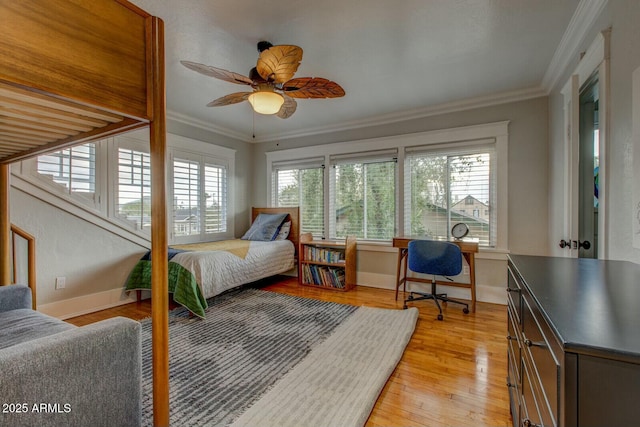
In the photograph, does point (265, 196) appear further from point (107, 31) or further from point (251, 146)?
point (107, 31)

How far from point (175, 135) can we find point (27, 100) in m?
3.12

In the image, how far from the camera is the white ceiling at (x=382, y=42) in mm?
1826

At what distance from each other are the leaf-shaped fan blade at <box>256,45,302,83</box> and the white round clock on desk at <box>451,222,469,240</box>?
2466 mm

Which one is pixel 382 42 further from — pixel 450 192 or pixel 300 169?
pixel 300 169

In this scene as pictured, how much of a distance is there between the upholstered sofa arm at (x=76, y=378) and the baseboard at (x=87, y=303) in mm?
2446

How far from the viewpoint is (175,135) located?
3.80m

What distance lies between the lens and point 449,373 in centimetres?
189

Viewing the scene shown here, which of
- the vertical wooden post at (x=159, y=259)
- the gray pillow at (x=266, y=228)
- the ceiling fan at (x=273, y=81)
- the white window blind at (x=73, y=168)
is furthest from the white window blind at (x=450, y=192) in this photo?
the white window blind at (x=73, y=168)

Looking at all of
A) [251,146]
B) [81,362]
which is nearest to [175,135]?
[251,146]

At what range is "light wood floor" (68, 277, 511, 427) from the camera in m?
1.50

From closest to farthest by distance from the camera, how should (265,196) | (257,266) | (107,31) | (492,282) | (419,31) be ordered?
(107,31) → (419,31) → (492,282) → (257,266) → (265,196)

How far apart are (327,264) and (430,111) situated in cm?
242

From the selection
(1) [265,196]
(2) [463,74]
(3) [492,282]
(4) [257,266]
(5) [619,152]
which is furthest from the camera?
(1) [265,196]

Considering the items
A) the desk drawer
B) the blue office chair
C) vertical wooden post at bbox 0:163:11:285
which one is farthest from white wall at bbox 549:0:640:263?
vertical wooden post at bbox 0:163:11:285
